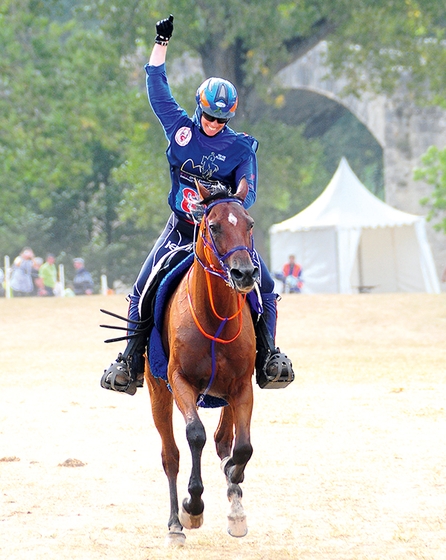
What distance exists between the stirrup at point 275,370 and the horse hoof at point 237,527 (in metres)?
1.01

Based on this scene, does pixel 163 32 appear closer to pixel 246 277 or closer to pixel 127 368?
pixel 127 368

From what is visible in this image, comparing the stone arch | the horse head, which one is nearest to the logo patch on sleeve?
the horse head

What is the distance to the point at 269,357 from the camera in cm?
717

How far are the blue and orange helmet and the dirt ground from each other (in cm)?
278

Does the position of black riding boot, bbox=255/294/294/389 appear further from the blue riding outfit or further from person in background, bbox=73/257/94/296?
person in background, bbox=73/257/94/296

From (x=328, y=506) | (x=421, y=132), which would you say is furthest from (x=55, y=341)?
(x=421, y=132)

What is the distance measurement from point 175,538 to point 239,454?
68 centimetres

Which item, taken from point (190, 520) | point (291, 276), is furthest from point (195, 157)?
point (291, 276)

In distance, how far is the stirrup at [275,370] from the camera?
709 cm

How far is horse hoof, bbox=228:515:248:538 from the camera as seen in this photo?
21.6 feet

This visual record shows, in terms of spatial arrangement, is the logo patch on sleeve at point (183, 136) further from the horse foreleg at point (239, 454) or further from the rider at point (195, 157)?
the horse foreleg at point (239, 454)

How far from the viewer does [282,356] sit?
719 centimetres

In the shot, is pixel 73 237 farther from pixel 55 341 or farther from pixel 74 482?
pixel 74 482

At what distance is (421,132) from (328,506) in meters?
38.9
